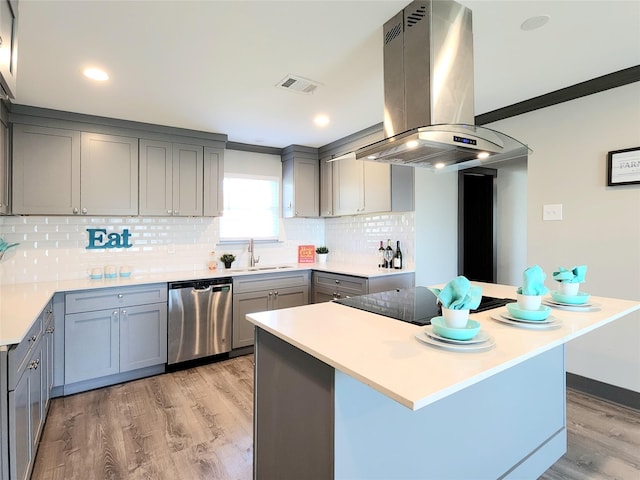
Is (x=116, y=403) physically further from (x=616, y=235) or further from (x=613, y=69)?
(x=613, y=69)

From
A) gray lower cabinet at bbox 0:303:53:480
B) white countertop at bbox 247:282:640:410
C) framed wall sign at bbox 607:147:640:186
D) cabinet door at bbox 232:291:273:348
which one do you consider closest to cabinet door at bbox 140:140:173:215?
cabinet door at bbox 232:291:273:348

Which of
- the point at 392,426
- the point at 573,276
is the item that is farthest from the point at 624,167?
the point at 392,426

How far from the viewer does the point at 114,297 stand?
9.89ft

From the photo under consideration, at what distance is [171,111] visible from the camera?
124 inches

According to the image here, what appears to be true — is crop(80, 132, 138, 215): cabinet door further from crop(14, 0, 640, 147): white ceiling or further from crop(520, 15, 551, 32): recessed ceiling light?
crop(520, 15, 551, 32): recessed ceiling light

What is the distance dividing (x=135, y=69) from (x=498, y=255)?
464 cm

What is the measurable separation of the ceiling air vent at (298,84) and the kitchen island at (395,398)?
166 cm

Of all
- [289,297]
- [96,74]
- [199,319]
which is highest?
[96,74]

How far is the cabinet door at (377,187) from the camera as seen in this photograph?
3625mm

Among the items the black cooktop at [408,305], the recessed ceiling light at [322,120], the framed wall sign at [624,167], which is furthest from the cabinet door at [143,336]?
the framed wall sign at [624,167]

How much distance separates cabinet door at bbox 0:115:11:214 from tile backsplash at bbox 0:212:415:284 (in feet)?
Answer: 1.02

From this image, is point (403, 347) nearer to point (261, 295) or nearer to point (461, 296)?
point (461, 296)

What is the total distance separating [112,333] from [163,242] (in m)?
1.14

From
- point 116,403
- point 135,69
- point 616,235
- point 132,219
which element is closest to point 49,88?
point 135,69
